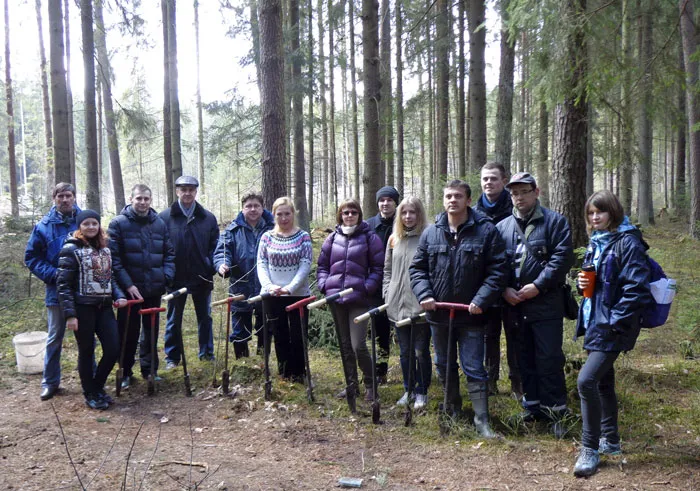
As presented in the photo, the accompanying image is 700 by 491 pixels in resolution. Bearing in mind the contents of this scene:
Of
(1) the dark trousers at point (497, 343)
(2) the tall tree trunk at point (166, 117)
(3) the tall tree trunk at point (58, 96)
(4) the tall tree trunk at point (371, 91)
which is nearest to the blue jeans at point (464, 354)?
(1) the dark trousers at point (497, 343)

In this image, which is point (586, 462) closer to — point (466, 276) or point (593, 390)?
point (593, 390)

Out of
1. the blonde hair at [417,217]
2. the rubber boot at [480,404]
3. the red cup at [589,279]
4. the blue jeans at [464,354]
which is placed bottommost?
the rubber boot at [480,404]

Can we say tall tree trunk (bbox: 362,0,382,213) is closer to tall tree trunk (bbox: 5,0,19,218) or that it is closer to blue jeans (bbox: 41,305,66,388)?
blue jeans (bbox: 41,305,66,388)

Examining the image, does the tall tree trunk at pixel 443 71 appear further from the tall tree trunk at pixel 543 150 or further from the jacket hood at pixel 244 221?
the jacket hood at pixel 244 221

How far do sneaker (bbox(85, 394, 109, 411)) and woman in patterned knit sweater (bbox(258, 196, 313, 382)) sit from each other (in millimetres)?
1911

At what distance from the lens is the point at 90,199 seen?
36.1 feet

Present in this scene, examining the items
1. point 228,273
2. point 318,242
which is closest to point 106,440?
point 228,273

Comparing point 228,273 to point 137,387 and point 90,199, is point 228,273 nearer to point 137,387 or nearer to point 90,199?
point 137,387

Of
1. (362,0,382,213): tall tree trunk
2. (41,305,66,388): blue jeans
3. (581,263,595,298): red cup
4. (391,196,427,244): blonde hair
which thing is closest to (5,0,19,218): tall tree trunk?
(41,305,66,388): blue jeans

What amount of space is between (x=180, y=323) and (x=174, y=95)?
10.9 meters

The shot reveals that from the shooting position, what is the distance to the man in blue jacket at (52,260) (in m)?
5.65

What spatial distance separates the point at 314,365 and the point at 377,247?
228 cm

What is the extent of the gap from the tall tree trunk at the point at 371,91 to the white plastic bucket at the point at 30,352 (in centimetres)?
529

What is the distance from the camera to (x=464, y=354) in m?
4.47
